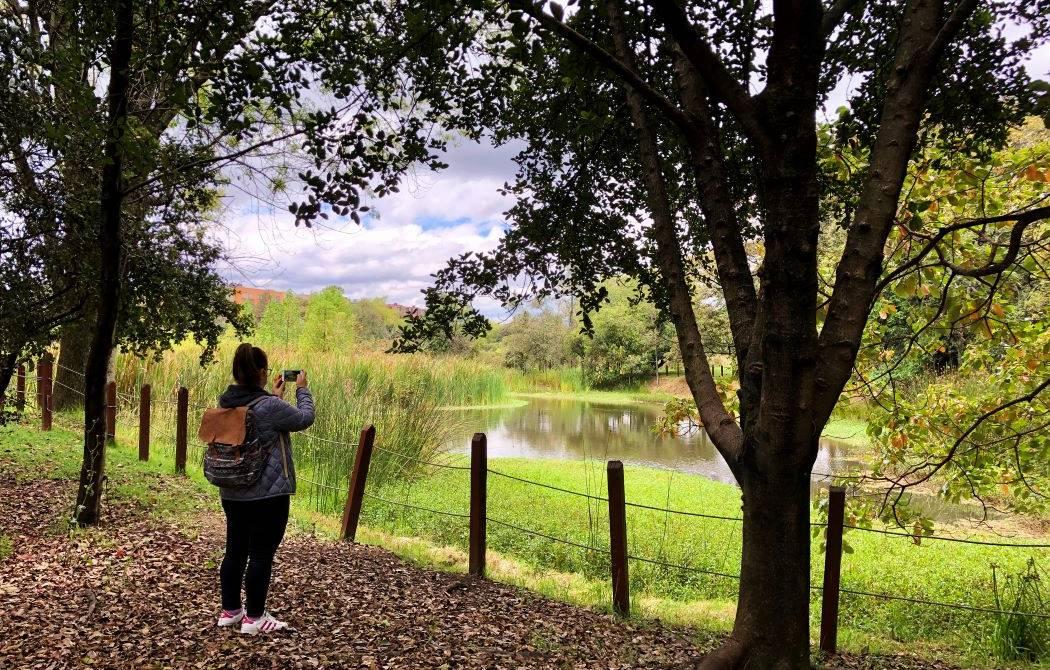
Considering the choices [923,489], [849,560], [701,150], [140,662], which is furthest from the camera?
[923,489]

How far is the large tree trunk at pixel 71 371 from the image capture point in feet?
36.6

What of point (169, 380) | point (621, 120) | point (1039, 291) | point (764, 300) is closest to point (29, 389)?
point (169, 380)

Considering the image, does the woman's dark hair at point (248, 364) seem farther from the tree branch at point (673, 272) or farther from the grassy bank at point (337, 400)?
the grassy bank at point (337, 400)

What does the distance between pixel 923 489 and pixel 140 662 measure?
439 inches

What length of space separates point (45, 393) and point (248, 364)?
891 cm

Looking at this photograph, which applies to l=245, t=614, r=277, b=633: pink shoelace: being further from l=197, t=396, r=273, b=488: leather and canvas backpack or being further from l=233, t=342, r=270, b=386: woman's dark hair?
l=233, t=342, r=270, b=386: woman's dark hair

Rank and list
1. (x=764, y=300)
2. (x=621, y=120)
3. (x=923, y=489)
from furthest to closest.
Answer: (x=923, y=489) < (x=621, y=120) < (x=764, y=300)

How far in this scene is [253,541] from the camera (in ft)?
11.9

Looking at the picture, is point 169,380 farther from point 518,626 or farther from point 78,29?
point 518,626

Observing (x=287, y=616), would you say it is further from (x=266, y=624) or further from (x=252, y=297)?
(x=252, y=297)

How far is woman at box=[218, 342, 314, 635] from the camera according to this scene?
3590 mm

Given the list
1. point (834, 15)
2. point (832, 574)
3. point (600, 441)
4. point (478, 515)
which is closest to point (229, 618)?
point (478, 515)

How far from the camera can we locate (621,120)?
13.4 ft

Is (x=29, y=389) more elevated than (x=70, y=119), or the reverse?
(x=70, y=119)
